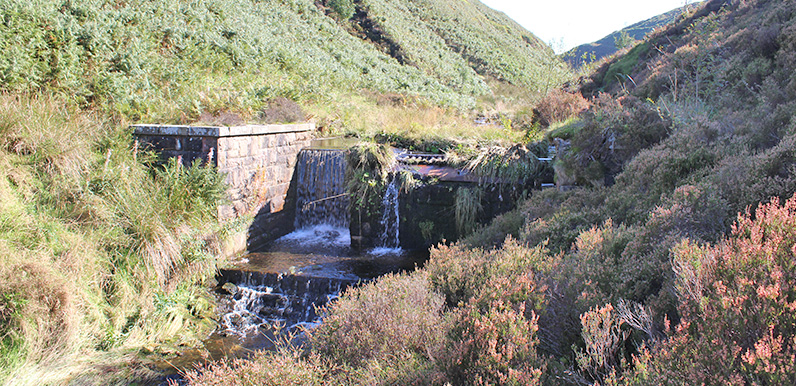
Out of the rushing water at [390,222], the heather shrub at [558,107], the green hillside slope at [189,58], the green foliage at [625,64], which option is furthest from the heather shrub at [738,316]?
the green foliage at [625,64]

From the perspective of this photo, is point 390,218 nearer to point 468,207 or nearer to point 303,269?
point 468,207

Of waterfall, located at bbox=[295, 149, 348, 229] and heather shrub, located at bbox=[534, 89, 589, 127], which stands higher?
heather shrub, located at bbox=[534, 89, 589, 127]

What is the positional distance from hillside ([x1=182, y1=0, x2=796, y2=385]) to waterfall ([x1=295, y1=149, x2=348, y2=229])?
298 cm

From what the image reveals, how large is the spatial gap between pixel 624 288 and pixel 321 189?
5997 mm

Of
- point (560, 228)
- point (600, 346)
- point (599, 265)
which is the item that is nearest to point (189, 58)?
point (560, 228)

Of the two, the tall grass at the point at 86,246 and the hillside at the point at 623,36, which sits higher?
the hillside at the point at 623,36

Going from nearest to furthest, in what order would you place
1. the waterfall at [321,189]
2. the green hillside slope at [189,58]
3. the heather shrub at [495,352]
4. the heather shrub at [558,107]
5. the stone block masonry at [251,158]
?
the heather shrub at [495,352], the stone block masonry at [251,158], the green hillside slope at [189,58], the waterfall at [321,189], the heather shrub at [558,107]

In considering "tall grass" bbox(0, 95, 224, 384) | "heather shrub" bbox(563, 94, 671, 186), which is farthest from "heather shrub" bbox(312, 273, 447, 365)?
"heather shrub" bbox(563, 94, 671, 186)

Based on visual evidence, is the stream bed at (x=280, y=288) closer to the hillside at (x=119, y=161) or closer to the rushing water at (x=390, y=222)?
the rushing water at (x=390, y=222)

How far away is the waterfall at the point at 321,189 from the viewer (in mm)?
7863

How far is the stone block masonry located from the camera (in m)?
6.67

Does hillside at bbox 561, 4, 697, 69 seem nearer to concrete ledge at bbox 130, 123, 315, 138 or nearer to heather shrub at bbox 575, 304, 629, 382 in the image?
concrete ledge at bbox 130, 123, 315, 138

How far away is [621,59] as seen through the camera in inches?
519

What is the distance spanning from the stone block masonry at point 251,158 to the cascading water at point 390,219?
1.88m
